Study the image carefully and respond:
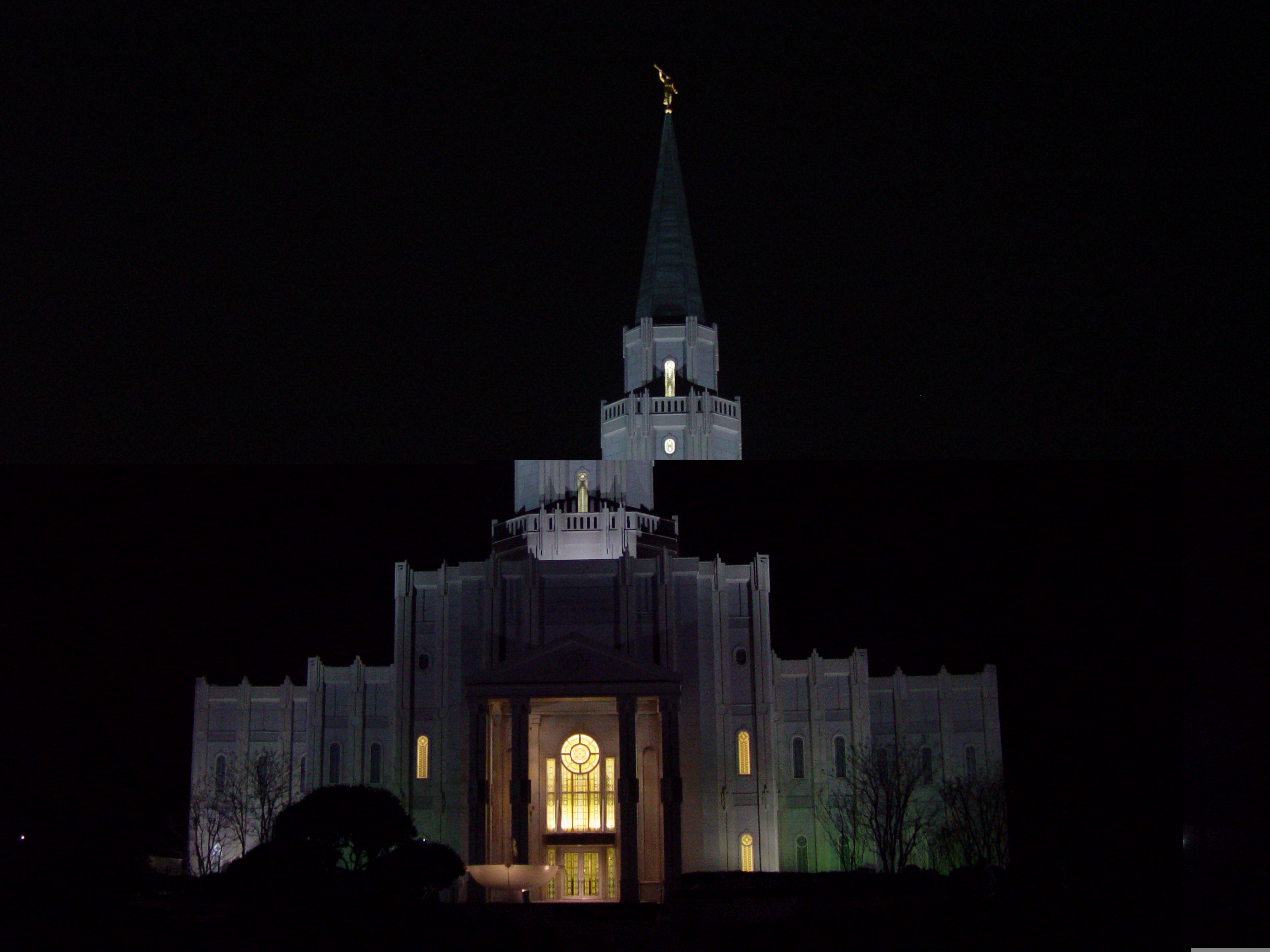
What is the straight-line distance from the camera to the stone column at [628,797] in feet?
189

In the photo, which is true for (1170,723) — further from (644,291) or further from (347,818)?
(644,291)

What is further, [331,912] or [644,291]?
[644,291]

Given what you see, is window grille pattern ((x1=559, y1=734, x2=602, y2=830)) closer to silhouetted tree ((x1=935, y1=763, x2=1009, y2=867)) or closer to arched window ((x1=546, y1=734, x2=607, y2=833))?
arched window ((x1=546, y1=734, x2=607, y2=833))

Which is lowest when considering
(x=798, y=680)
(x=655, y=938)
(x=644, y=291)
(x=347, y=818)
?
(x=655, y=938)

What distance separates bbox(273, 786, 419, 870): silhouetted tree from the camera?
44.2m

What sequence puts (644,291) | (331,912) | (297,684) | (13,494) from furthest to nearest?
(644,291) → (297,684) → (13,494) → (331,912)

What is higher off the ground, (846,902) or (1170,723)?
(1170,723)

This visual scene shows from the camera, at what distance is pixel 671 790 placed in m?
57.9

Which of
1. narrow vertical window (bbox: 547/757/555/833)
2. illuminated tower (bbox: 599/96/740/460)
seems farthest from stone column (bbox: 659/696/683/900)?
illuminated tower (bbox: 599/96/740/460)

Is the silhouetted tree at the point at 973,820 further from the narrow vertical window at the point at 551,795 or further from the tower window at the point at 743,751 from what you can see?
the narrow vertical window at the point at 551,795

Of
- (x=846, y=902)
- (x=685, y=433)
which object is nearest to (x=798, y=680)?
(x=685, y=433)

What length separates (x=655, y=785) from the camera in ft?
204

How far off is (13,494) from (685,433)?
36.1 meters

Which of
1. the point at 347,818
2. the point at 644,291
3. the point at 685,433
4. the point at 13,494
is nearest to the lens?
the point at 347,818
